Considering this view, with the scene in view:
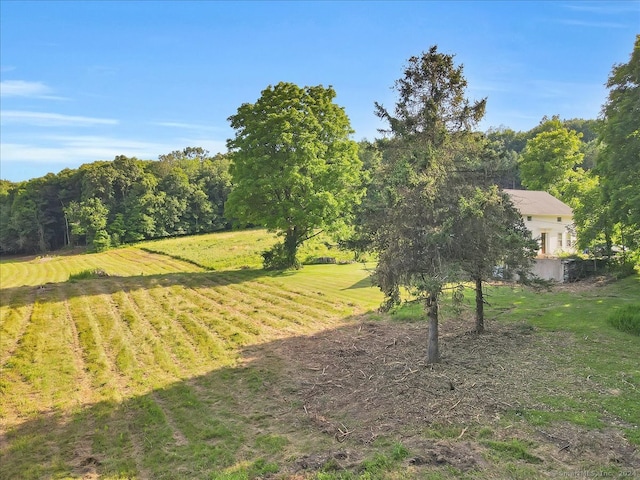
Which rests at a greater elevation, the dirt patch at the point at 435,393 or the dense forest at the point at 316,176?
the dense forest at the point at 316,176

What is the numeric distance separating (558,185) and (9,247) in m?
78.6

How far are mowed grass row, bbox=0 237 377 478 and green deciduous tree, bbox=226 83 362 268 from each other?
4705 millimetres

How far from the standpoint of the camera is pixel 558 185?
153 feet

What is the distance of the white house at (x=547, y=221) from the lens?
3384cm

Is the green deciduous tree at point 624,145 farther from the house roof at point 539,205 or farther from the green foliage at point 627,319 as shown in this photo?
the house roof at point 539,205

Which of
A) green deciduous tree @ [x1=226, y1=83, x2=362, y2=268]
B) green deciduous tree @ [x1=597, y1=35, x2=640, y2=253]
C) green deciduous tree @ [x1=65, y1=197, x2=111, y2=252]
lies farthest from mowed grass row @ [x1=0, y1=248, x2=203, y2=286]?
green deciduous tree @ [x1=597, y1=35, x2=640, y2=253]

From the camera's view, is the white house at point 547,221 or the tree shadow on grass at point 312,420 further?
the white house at point 547,221

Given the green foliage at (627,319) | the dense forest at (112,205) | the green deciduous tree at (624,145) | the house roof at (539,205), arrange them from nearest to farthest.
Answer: the green foliage at (627,319), the green deciduous tree at (624,145), the house roof at (539,205), the dense forest at (112,205)

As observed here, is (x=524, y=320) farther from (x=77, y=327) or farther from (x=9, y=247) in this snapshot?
(x=9, y=247)

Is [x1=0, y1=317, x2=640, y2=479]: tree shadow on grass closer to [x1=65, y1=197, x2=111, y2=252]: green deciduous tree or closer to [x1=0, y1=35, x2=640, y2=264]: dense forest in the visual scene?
[x1=0, y1=35, x2=640, y2=264]: dense forest

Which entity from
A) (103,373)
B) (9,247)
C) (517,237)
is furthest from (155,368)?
(9,247)

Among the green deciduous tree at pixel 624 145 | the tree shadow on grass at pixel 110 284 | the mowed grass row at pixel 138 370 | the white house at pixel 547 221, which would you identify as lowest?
the mowed grass row at pixel 138 370

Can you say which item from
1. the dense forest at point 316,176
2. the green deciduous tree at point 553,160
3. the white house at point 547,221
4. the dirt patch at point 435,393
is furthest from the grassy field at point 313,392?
the green deciduous tree at point 553,160

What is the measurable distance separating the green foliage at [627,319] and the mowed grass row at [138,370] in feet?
29.3
